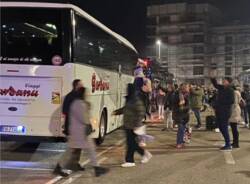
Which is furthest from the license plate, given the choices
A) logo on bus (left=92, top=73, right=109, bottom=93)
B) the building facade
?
the building facade

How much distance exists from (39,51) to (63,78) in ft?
2.65

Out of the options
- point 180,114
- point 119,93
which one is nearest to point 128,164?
point 180,114

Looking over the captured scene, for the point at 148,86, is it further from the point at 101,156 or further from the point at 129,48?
the point at 129,48

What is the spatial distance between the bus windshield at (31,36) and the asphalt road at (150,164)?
2.15 meters

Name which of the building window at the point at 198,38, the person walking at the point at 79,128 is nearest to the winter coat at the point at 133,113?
the person walking at the point at 79,128

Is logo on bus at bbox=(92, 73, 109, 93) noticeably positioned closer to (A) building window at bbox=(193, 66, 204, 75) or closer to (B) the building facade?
(B) the building facade

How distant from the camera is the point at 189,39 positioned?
84625mm

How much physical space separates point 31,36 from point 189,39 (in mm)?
74554

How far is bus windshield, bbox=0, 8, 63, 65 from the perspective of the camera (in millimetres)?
11312

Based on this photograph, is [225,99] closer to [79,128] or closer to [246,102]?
[79,128]

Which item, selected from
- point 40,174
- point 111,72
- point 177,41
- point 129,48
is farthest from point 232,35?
point 40,174

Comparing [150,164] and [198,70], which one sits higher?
[198,70]

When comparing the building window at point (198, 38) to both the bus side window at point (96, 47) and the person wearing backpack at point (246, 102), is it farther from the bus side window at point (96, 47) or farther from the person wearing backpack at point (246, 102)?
the bus side window at point (96, 47)

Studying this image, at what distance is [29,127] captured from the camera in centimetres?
1147
